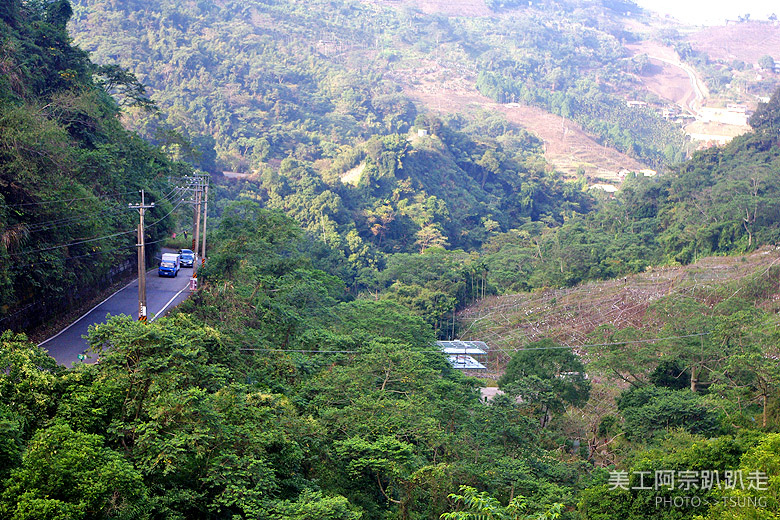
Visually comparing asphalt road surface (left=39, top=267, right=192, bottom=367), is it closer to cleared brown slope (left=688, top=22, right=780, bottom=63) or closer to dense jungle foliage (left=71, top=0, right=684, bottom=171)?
dense jungle foliage (left=71, top=0, right=684, bottom=171)

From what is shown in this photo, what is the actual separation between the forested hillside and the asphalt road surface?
2.07ft

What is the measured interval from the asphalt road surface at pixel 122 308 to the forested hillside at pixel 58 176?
2.07 feet

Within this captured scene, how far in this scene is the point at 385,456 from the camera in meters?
15.0

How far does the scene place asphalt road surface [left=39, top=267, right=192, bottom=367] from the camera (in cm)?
1694

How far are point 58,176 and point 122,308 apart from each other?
4.35 m

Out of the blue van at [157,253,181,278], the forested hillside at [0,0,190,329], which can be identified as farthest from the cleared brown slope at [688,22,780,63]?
the blue van at [157,253,181,278]

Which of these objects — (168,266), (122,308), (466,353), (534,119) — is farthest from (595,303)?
(534,119)

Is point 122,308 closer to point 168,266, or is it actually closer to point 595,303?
point 168,266

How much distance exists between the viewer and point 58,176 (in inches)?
726

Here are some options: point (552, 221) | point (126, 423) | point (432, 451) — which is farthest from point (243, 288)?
point (552, 221)

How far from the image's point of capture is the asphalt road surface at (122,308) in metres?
16.9

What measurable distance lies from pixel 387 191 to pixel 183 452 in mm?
57844

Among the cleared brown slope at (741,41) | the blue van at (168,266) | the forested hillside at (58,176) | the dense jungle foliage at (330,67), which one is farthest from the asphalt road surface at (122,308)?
the cleared brown slope at (741,41)

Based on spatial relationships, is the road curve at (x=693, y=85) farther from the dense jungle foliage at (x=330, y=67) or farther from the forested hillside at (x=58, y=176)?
the forested hillside at (x=58, y=176)
